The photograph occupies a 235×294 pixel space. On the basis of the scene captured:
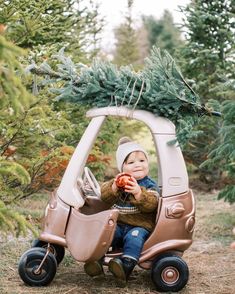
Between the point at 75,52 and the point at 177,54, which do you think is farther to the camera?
the point at 177,54

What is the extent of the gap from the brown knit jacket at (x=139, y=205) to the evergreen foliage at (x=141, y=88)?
535 millimetres

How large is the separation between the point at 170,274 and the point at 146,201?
1.77 feet

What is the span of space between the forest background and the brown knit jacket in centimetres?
63

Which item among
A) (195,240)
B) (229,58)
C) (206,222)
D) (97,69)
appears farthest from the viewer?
(229,58)

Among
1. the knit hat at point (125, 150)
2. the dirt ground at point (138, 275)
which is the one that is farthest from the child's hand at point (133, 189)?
the dirt ground at point (138, 275)

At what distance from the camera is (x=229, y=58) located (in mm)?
9500

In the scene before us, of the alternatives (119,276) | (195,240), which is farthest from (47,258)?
(195,240)

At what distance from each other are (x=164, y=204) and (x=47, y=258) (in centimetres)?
91

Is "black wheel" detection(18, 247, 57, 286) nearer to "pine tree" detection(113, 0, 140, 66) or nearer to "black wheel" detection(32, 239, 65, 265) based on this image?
"black wheel" detection(32, 239, 65, 265)

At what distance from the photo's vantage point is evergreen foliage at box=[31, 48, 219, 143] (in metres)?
4.06

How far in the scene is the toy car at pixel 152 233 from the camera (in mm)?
3926

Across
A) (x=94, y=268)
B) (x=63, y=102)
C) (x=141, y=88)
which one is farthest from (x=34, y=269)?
(x=63, y=102)

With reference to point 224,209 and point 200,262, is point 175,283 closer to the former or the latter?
point 200,262

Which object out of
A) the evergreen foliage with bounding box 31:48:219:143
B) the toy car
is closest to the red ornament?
the toy car
